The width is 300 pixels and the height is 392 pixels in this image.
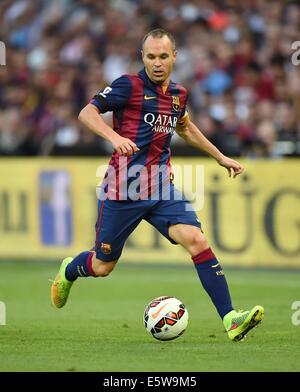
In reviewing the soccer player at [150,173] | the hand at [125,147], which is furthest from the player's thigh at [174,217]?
the hand at [125,147]

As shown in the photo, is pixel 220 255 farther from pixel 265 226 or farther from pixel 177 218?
pixel 177 218

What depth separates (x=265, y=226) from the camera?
47.3ft

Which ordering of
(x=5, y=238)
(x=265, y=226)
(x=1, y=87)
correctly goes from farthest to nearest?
1. (x=1, y=87)
2. (x=5, y=238)
3. (x=265, y=226)

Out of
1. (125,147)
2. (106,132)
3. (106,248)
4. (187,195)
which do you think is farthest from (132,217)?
(187,195)

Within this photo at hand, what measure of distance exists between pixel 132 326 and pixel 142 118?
2157mm

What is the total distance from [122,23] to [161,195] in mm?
10383

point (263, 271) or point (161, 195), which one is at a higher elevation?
point (161, 195)

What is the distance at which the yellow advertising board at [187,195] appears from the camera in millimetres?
14391

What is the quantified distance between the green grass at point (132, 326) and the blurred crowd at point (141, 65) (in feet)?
7.14

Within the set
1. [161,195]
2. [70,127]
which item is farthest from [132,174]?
[70,127]

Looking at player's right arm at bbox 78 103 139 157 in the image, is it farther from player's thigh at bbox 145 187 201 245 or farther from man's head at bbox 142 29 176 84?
player's thigh at bbox 145 187 201 245

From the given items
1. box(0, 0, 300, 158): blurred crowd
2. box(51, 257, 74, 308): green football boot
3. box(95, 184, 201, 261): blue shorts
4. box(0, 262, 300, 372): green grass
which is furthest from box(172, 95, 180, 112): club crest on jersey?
box(0, 0, 300, 158): blurred crowd

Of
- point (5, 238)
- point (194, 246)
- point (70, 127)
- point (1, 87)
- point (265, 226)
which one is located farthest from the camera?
point (1, 87)

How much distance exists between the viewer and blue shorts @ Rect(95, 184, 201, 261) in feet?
28.2
